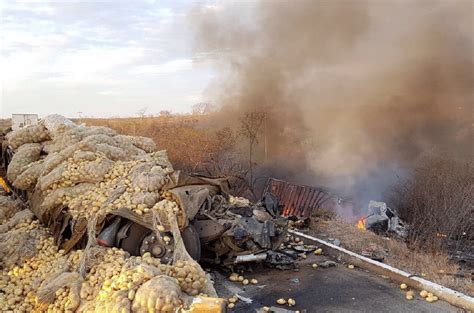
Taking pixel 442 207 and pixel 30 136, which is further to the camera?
pixel 442 207

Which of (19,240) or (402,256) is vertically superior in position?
(19,240)

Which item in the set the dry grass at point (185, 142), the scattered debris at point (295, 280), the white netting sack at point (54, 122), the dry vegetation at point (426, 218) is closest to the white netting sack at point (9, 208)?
the white netting sack at point (54, 122)

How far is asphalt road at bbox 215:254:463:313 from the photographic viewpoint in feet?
18.5

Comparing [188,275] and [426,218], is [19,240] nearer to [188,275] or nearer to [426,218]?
[188,275]

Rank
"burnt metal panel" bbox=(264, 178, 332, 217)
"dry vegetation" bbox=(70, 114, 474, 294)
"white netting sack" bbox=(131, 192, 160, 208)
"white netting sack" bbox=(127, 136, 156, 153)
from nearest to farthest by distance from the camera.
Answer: "white netting sack" bbox=(131, 192, 160, 208) → "dry vegetation" bbox=(70, 114, 474, 294) → "white netting sack" bbox=(127, 136, 156, 153) → "burnt metal panel" bbox=(264, 178, 332, 217)

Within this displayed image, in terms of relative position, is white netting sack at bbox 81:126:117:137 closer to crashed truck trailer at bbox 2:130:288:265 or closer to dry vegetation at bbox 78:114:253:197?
crashed truck trailer at bbox 2:130:288:265

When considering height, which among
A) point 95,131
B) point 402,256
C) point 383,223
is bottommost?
point 383,223

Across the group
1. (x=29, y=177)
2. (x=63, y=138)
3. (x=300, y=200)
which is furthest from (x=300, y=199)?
(x=29, y=177)

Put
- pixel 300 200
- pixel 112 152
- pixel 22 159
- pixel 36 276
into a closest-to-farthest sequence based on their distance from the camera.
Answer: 1. pixel 36 276
2. pixel 112 152
3. pixel 22 159
4. pixel 300 200

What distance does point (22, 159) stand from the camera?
26.4ft

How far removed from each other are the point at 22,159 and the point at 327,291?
5.84m

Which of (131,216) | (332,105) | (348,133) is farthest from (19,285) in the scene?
(332,105)

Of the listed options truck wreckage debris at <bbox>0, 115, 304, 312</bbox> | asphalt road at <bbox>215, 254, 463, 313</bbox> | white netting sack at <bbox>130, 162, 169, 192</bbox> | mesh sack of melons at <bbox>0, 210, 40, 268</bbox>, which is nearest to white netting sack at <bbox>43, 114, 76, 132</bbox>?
truck wreckage debris at <bbox>0, 115, 304, 312</bbox>

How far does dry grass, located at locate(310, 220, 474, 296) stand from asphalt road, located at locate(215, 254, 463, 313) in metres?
0.75
